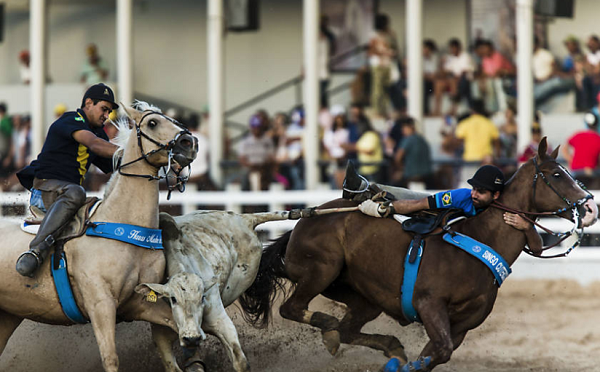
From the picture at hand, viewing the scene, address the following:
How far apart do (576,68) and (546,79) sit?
0.46m

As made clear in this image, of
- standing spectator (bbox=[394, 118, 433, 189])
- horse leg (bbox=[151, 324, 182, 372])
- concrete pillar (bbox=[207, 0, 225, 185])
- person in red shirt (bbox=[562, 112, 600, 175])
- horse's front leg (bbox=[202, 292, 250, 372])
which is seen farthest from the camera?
concrete pillar (bbox=[207, 0, 225, 185])

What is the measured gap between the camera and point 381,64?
1463 cm

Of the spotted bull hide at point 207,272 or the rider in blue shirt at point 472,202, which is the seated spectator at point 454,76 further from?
the spotted bull hide at point 207,272

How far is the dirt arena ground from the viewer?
7.52 m

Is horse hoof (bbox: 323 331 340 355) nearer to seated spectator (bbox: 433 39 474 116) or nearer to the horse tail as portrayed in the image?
the horse tail

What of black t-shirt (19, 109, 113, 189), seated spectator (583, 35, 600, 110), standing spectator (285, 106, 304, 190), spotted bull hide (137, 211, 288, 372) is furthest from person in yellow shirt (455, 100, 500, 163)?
black t-shirt (19, 109, 113, 189)

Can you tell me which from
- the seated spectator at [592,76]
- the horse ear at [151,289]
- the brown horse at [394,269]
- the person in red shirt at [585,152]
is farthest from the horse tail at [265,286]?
the seated spectator at [592,76]

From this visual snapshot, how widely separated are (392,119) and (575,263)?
3.86 metres

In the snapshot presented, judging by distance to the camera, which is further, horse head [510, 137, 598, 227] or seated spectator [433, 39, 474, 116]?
seated spectator [433, 39, 474, 116]

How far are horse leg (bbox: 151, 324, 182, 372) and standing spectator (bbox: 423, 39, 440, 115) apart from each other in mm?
8882

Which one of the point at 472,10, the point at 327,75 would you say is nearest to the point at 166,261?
the point at 327,75

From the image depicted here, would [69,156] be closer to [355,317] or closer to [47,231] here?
[47,231]

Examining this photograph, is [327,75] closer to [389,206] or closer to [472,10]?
[472,10]

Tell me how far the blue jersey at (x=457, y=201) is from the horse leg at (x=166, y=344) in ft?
6.67
